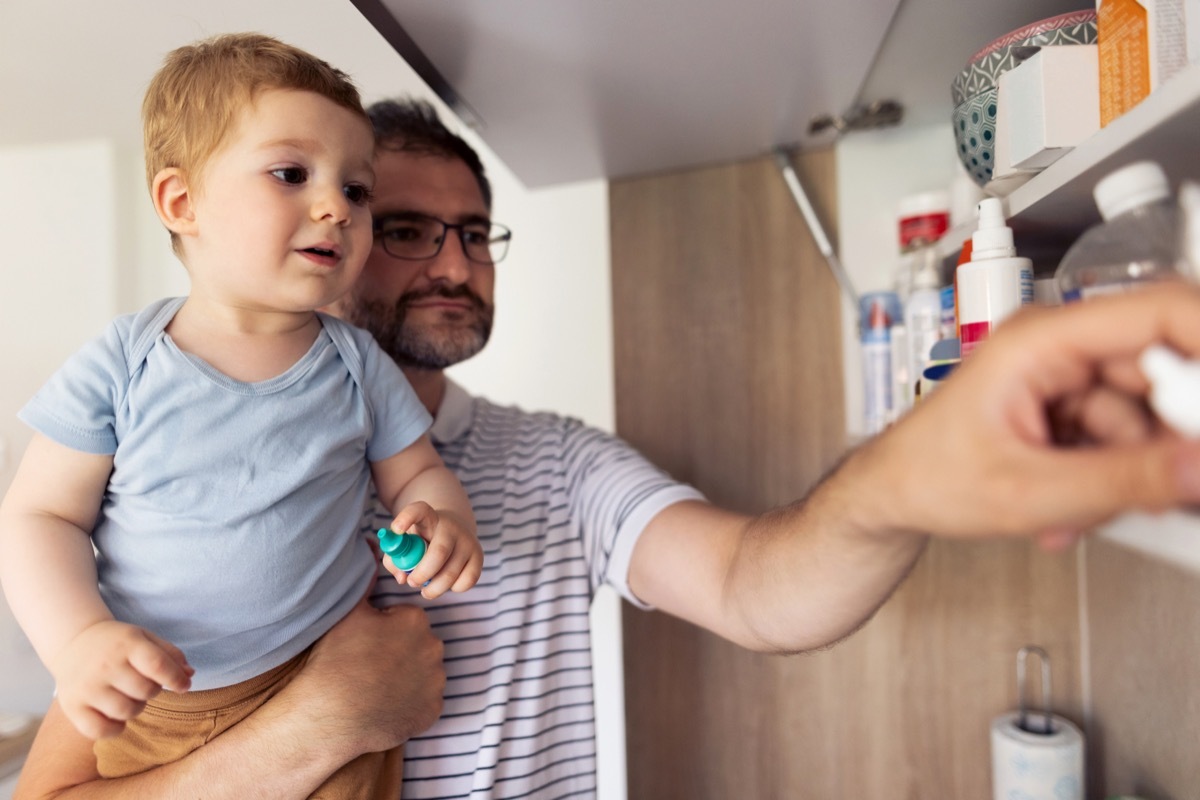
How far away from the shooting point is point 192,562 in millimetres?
631

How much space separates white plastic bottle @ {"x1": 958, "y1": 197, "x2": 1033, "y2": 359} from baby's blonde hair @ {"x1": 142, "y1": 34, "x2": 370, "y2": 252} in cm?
60

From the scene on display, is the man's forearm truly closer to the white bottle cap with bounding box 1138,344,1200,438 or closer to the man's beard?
the white bottle cap with bounding box 1138,344,1200,438

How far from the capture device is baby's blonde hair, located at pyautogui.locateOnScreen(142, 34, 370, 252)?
24.6 inches

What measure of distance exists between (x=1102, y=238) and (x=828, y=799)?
1.12m

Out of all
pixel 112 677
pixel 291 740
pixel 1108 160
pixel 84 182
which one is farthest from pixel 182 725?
pixel 1108 160

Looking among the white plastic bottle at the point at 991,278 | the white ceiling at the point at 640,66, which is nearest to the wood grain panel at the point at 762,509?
the white ceiling at the point at 640,66

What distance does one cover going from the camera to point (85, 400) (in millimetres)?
605

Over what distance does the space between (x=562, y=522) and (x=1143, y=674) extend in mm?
827

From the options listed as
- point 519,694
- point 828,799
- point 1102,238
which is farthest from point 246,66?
point 828,799

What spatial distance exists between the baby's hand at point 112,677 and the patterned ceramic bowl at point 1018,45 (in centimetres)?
83

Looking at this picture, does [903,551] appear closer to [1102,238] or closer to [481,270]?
[1102,238]

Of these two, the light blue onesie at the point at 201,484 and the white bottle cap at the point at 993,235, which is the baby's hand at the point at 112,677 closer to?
the light blue onesie at the point at 201,484

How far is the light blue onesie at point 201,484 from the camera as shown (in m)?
0.62

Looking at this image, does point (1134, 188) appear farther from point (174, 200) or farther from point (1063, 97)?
point (174, 200)
